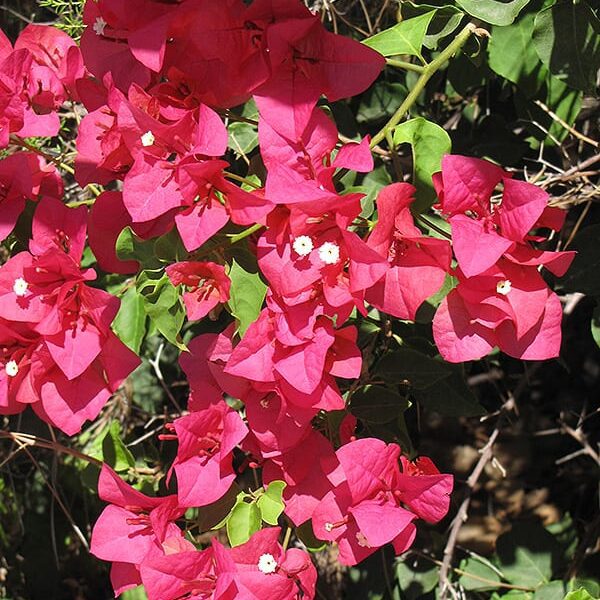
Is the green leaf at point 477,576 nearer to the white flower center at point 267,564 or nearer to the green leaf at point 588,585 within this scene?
the green leaf at point 588,585

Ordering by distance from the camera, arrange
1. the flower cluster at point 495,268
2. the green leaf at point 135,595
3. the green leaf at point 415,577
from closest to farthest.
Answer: the flower cluster at point 495,268 < the green leaf at point 415,577 < the green leaf at point 135,595

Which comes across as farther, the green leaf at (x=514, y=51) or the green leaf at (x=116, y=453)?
the green leaf at (x=116, y=453)

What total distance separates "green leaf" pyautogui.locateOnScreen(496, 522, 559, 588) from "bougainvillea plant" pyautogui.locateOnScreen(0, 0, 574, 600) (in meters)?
0.52

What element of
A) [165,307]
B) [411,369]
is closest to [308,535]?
[411,369]

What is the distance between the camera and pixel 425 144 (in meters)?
0.99

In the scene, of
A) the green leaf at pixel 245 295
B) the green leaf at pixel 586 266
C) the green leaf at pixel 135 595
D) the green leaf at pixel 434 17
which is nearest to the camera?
the green leaf at pixel 245 295

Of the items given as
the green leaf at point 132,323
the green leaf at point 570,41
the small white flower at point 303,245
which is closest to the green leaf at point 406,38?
the green leaf at point 570,41

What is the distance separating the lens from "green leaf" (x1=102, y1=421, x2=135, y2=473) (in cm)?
134

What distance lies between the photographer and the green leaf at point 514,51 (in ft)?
4.05

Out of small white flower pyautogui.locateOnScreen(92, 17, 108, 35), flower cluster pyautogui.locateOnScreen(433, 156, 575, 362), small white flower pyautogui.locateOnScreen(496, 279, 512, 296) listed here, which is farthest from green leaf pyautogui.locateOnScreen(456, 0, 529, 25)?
small white flower pyautogui.locateOnScreen(92, 17, 108, 35)

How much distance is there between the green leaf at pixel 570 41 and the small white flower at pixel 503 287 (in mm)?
383

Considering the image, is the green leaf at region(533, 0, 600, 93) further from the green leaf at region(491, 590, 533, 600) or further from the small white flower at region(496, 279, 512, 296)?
the green leaf at region(491, 590, 533, 600)

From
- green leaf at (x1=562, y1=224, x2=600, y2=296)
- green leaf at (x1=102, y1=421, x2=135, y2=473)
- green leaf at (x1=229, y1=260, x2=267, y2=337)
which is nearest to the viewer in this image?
green leaf at (x1=229, y1=260, x2=267, y2=337)

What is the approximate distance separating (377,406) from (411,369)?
66mm
